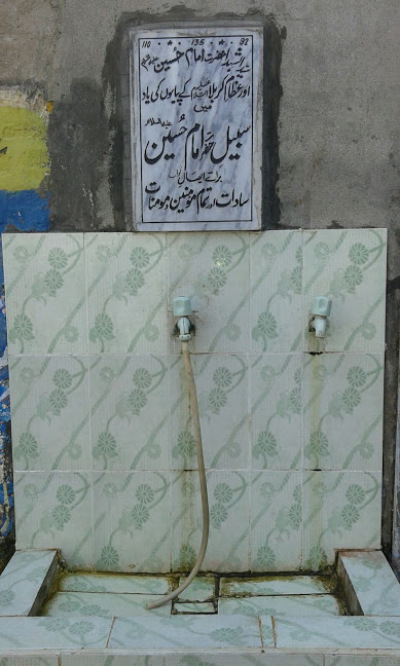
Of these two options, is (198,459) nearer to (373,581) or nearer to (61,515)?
(61,515)

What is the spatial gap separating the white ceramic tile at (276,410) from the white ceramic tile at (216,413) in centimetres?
4

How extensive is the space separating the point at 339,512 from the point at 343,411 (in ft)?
1.26

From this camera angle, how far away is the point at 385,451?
94.8 inches

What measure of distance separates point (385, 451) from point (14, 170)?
170 centimetres

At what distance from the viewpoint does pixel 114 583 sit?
2439mm

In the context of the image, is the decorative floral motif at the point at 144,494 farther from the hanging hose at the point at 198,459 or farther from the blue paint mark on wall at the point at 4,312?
the blue paint mark on wall at the point at 4,312

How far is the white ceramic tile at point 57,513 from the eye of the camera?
8.02ft

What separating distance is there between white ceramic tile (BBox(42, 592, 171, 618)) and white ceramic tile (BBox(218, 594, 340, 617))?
0.74 ft

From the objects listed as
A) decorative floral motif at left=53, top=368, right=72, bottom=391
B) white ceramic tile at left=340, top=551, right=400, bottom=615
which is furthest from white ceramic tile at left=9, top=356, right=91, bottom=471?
white ceramic tile at left=340, top=551, right=400, bottom=615

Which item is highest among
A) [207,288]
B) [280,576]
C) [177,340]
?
[207,288]

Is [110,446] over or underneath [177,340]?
underneath

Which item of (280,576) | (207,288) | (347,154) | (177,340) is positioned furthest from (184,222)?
(280,576)

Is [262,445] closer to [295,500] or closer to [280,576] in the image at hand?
[295,500]

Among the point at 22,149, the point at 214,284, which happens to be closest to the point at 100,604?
the point at 214,284
